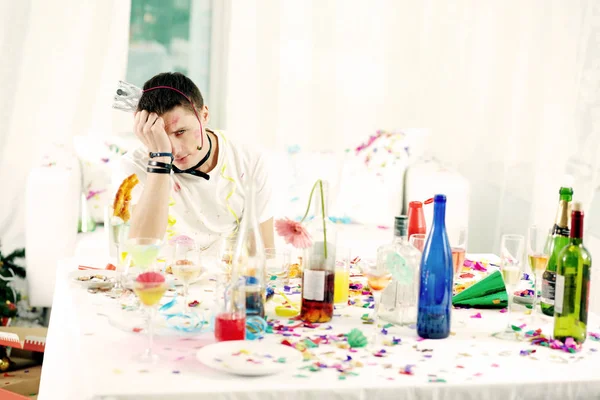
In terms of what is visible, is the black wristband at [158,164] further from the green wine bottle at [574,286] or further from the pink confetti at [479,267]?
the green wine bottle at [574,286]

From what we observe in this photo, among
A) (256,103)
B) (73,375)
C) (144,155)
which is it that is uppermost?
(256,103)

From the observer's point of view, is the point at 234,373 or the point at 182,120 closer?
the point at 234,373

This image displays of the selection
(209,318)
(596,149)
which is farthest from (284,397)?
(596,149)

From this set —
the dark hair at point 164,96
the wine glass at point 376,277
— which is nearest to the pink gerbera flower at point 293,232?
the wine glass at point 376,277

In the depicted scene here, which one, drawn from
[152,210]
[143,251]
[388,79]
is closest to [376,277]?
[143,251]

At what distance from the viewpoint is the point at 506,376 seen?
52.6 inches

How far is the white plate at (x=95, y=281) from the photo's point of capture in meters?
1.82

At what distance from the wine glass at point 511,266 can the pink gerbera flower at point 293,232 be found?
406mm

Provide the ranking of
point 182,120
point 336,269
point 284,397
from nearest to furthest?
point 284,397, point 336,269, point 182,120

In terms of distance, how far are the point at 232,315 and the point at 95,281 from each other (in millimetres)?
525

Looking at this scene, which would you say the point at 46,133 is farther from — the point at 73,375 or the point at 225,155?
the point at 73,375

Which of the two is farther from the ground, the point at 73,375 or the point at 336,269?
the point at 336,269

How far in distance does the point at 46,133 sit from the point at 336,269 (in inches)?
117

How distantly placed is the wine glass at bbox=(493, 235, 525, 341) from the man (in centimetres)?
74
